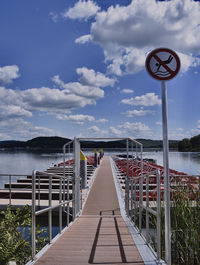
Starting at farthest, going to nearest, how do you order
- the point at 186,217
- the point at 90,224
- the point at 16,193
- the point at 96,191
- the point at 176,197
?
the point at 96,191
the point at 16,193
the point at 90,224
the point at 176,197
the point at 186,217

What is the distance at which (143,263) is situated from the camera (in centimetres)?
350

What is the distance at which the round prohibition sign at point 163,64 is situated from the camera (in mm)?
3539

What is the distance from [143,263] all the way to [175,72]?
229 centimetres

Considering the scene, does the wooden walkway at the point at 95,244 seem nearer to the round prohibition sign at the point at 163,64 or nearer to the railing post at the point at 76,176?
the railing post at the point at 76,176

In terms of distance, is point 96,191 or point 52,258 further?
point 96,191

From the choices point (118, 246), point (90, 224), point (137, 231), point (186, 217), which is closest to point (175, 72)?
point (186, 217)

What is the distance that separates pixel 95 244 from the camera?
4445 mm

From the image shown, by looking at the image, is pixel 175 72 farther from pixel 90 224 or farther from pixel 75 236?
pixel 90 224

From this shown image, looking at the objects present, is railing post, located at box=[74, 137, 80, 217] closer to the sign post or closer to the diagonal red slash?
the sign post

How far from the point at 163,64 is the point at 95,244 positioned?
276cm

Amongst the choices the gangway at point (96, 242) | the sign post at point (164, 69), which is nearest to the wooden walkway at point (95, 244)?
the gangway at point (96, 242)

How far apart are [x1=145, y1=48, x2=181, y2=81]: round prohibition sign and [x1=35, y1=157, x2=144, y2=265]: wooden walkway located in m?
2.25

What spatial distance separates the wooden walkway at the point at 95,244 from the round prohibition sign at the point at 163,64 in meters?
2.25

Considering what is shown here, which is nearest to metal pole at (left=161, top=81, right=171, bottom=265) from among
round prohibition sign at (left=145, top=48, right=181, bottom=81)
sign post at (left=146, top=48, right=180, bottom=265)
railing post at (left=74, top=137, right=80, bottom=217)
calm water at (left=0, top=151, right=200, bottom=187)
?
sign post at (left=146, top=48, right=180, bottom=265)
